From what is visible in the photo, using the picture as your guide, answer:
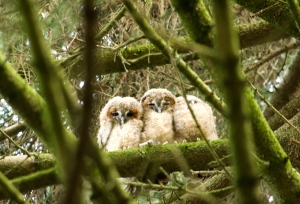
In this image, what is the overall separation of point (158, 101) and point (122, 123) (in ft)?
1.44

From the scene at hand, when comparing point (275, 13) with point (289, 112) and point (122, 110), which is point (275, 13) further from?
point (122, 110)

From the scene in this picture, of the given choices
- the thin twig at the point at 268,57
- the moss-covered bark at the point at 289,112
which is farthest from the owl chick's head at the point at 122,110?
the moss-covered bark at the point at 289,112

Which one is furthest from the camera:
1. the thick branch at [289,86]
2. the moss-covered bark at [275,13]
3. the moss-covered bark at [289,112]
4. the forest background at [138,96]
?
the thick branch at [289,86]

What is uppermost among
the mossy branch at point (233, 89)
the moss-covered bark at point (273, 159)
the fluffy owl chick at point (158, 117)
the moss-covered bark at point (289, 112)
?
the fluffy owl chick at point (158, 117)

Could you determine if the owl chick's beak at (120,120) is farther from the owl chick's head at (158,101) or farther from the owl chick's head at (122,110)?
the owl chick's head at (158,101)

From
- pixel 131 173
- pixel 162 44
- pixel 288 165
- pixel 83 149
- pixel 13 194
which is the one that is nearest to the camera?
pixel 83 149

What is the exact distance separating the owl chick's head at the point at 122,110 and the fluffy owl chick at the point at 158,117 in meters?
0.10

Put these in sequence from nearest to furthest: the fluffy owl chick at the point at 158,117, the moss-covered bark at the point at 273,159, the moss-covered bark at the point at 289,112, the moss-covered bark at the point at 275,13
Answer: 1. the moss-covered bark at the point at 273,159
2. the moss-covered bark at the point at 275,13
3. the fluffy owl chick at the point at 158,117
4. the moss-covered bark at the point at 289,112

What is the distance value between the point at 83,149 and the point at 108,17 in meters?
4.36

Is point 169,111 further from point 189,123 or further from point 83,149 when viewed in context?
point 83,149

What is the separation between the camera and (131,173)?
13.9ft

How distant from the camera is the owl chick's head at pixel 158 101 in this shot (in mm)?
5363

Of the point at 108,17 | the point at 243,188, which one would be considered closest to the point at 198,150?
the point at 108,17

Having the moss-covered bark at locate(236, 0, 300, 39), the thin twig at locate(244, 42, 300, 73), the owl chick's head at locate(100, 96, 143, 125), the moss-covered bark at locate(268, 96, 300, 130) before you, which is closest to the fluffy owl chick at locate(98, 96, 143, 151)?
the owl chick's head at locate(100, 96, 143, 125)
